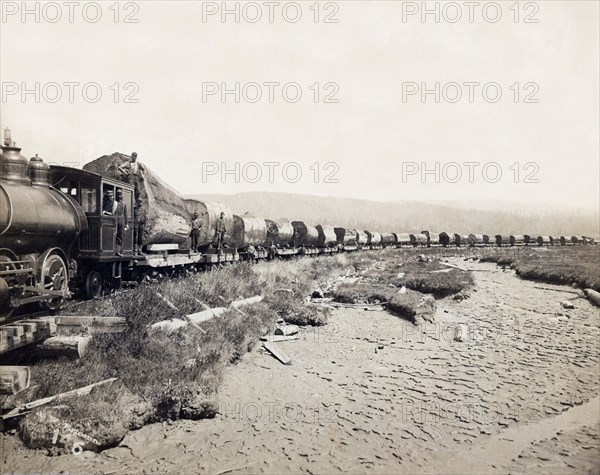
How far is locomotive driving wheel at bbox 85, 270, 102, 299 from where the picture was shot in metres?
8.57

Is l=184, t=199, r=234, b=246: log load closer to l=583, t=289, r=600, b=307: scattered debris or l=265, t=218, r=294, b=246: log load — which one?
l=265, t=218, r=294, b=246: log load

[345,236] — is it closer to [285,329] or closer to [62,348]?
[285,329]

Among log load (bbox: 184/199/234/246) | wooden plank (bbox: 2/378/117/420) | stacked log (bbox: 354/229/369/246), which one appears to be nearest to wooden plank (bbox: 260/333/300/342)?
wooden plank (bbox: 2/378/117/420)

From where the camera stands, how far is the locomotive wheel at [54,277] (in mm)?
6691

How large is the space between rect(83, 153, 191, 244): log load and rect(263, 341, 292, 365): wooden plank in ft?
15.7

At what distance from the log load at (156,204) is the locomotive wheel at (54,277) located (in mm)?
3152

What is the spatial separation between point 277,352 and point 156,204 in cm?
578

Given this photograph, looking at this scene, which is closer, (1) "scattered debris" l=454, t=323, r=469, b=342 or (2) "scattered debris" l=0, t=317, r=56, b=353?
(2) "scattered debris" l=0, t=317, r=56, b=353

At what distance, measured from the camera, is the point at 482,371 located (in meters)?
7.13

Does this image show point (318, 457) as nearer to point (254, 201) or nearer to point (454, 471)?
point (454, 471)

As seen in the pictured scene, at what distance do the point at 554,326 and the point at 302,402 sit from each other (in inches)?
302

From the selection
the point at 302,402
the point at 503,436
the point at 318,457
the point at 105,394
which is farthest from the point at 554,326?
the point at 105,394

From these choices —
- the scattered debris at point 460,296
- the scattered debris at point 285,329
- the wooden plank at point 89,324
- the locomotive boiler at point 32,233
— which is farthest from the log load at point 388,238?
the wooden plank at point 89,324

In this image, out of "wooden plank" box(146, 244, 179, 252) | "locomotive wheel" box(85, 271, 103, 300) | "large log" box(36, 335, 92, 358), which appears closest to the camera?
"large log" box(36, 335, 92, 358)
